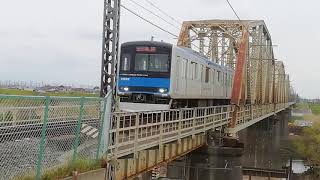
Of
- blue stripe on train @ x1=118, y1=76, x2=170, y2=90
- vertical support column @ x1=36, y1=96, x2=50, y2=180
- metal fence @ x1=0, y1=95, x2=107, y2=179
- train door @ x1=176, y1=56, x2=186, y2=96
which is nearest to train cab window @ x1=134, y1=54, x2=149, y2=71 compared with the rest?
blue stripe on train @ x1=118, y1=76, x2=170, y2=90

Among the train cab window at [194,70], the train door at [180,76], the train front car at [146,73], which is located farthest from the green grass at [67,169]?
the train cab window at [194,70]

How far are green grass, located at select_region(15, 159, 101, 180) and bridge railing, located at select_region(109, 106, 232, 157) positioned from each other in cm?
115

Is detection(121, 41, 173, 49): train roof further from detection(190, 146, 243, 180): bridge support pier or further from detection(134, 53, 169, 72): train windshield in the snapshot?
detection(190, 146, 243, 180): bridge support pier

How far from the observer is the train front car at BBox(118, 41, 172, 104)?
21516 mm

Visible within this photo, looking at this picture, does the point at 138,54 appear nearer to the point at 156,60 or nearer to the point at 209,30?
the point at 156,60

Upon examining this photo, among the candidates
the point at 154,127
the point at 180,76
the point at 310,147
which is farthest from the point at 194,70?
the point at 310,147

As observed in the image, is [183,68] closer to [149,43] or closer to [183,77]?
[183,77]

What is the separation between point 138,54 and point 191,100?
238 inches

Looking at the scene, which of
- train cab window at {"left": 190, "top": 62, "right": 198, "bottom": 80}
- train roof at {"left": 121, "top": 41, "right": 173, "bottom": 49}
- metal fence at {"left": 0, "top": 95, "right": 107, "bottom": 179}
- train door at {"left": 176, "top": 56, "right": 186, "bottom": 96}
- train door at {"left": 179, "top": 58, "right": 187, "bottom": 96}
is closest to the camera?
metal fence at {"left": 0, "top": 95, "right": 107, "bottom": 179}

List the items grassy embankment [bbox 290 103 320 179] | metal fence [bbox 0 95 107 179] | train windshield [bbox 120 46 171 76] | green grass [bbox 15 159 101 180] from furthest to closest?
1. grassy embankment [bbox 290 103 320 179]
2. train windshield [bbox 120 46 171 76]
3. green grass [bbox 15 159 101 180]
4. metal fence [bbox 0 95 107 179]

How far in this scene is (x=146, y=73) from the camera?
71.3ft

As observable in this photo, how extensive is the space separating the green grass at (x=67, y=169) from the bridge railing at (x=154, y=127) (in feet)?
3.78

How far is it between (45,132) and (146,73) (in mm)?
12635

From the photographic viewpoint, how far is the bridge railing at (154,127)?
42.4 ft
